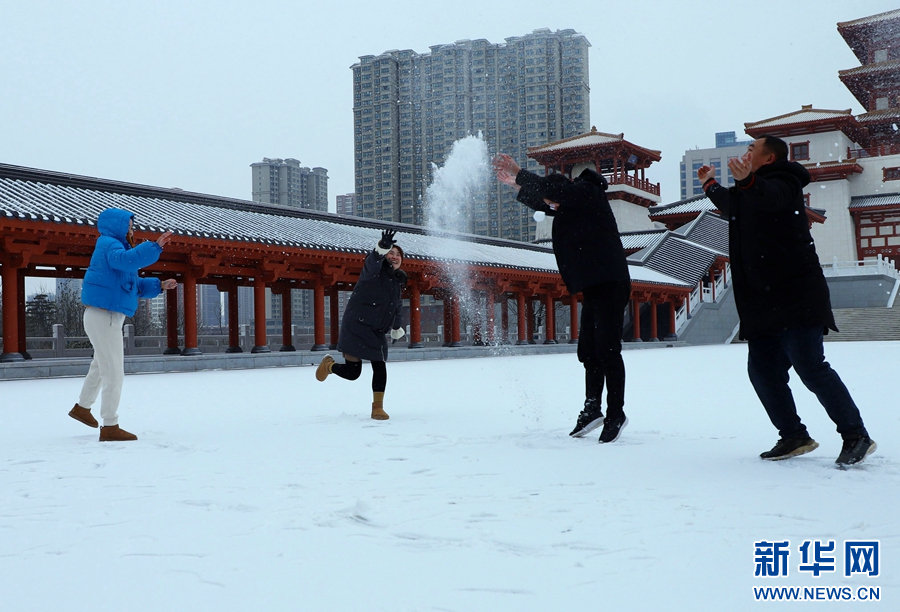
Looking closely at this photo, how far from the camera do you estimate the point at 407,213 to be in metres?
45.6

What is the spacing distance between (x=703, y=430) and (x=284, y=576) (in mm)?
3477

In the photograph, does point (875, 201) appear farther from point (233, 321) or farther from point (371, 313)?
point (371, 313)

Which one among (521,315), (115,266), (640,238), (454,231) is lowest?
(521,315)

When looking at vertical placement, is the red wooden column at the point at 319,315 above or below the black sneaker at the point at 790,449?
above

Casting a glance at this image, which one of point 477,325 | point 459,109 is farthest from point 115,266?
point 459,109

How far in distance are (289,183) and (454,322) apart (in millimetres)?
51036

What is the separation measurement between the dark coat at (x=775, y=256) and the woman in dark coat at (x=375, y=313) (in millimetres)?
2718

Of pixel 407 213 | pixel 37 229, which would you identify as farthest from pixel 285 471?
pixel 407 213

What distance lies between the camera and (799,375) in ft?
11.1

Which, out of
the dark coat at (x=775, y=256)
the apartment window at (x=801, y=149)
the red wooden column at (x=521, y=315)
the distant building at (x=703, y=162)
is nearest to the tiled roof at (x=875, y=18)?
the apartment window at (x=801, y=149)

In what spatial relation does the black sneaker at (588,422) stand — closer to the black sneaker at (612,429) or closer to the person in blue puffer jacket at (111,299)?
the black sneaker at (612,429)

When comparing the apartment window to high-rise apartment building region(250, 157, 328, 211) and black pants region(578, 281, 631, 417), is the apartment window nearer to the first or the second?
black pants region(578, 281, 631, 417)

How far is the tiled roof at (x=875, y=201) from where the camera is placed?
36406mm

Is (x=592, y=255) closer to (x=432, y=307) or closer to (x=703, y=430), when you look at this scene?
(x=703, y=430)
